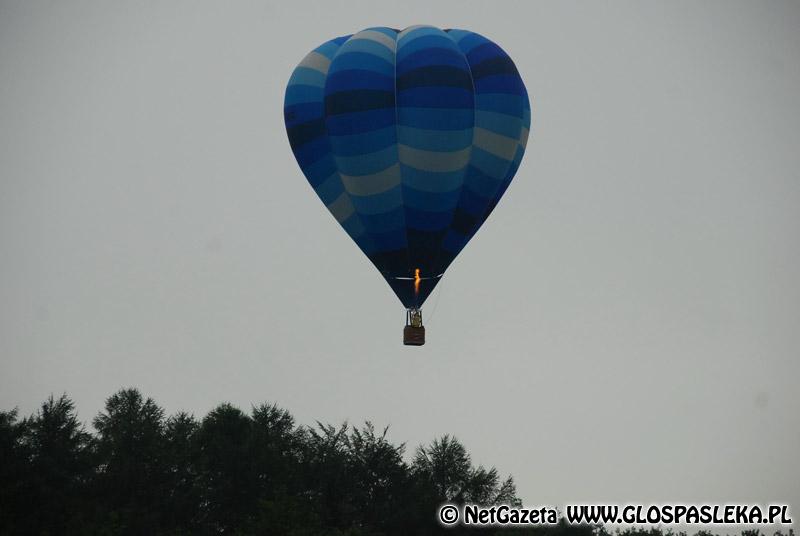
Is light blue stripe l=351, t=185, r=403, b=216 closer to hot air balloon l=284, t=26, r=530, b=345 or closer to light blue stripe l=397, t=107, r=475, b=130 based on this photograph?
hot air balloon l=284, t=26, r=530, b=345

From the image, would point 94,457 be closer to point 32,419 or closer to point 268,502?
point 32,419

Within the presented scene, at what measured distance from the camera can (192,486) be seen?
72688mm

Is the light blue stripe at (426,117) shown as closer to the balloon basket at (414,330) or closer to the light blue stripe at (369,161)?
the light blue stripe at (369,161)

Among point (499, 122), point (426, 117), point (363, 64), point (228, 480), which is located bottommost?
point (228, 480)

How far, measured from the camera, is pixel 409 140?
60.5m

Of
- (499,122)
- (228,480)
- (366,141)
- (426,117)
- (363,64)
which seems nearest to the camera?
(426,117)

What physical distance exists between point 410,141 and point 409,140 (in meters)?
0.05

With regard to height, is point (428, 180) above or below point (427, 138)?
below

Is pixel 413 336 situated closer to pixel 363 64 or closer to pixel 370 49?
pixel 363 64

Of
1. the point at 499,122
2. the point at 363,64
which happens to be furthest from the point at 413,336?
the point at 363,64

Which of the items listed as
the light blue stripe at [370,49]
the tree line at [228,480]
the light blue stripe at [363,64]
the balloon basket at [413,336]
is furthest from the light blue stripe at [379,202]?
the tree line at [228,480]

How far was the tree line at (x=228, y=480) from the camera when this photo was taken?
6712 centimetres

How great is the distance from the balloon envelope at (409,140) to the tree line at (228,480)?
11.9 m

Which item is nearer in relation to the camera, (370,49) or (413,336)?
(413,336)
